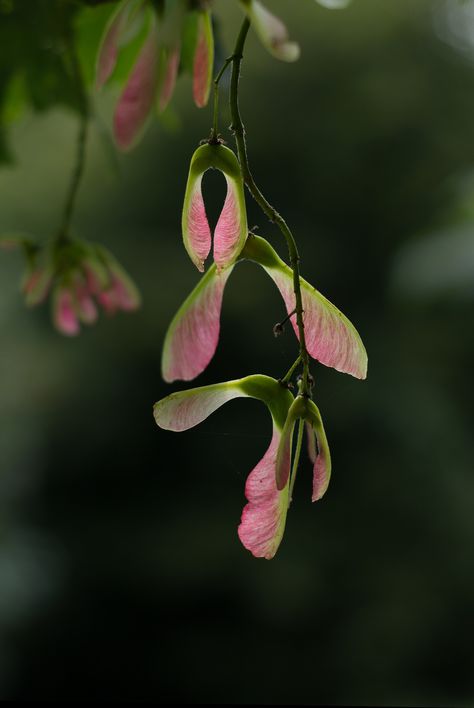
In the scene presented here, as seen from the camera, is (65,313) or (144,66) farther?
(65,313)

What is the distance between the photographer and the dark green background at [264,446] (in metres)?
3.85

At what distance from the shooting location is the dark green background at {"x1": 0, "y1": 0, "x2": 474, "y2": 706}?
3846 mm

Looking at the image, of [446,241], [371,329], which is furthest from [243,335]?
[446,241]

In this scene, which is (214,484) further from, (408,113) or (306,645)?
Result: (408,113)

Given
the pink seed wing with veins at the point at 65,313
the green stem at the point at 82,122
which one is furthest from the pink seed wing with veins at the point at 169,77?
the pink seed wing with veins at the point at 65,313

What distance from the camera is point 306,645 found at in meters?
3.89

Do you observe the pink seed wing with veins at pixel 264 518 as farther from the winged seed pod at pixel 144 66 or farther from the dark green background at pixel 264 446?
the dark green background at pixel 264 446

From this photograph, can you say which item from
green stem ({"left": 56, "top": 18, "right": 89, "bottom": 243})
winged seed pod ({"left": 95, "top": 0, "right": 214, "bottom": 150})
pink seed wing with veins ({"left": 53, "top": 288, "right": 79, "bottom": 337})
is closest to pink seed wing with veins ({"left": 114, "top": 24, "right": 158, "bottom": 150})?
winged seed pod ({"left": 95, "top": 0, "right": 214, "bottom": 150})

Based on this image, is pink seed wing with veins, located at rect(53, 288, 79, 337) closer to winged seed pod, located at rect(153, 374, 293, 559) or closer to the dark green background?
winged seed pod, located at rect(153, 374, 293, 559)

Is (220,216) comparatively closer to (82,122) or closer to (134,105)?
(134,105)

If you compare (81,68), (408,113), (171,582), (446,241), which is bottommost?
(171,582)

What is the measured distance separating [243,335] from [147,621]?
4.78ft

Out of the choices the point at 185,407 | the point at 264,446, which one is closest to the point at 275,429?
the point at 185,407

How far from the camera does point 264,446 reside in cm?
352
